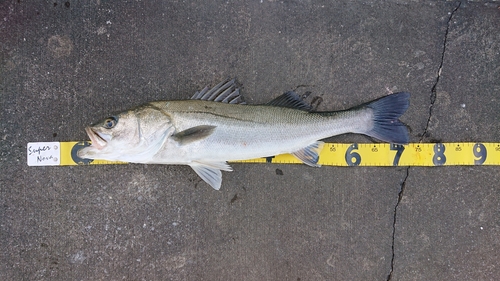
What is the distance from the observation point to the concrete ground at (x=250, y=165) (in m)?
3.46

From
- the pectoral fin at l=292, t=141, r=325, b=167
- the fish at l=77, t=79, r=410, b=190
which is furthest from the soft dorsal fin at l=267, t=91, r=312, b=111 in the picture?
the pectoral fin at l=292, t=141, r=325, b=167

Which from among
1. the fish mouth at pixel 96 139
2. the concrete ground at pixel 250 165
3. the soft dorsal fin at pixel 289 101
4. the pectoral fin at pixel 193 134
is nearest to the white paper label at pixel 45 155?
Result: the concrete ground at pixel 250 165

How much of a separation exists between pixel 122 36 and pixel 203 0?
3.07 ft

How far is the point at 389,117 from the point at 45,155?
3.49 meters

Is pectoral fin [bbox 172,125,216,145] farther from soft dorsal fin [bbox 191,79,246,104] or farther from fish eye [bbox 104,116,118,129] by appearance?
fish eye [bbox 104,116,118,129]

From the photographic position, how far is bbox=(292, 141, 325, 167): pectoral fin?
3281mm

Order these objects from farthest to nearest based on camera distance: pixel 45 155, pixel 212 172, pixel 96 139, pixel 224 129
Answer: pixel 45 155, pixel 212 172, pixel 224 129, pixel 96 139

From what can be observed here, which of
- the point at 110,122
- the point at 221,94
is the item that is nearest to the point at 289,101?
the point at 221,94

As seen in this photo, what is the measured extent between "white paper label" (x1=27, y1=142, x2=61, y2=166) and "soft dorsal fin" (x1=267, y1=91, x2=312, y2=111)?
87.5 inches

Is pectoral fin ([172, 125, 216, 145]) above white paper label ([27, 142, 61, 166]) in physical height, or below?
above

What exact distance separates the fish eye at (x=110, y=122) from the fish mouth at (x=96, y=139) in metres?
0.11

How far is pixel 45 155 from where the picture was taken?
11.3ft

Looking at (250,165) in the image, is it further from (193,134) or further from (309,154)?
(193,134)

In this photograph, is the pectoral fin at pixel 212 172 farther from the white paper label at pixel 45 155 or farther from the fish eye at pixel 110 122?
the white paper label at pixel 45 155
